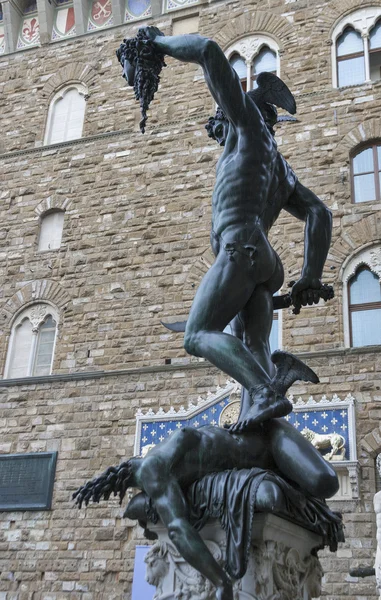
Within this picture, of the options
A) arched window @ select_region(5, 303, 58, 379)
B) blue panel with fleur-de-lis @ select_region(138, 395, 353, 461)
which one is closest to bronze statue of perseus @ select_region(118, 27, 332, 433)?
blue panel with fleur-de-lis @ select_region(138, 395, 353, 461)

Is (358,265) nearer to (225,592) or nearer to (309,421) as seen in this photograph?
(309,421)

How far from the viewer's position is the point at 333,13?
41.7 ft

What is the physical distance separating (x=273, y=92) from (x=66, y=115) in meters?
11.6

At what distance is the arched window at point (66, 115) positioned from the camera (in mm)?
14195

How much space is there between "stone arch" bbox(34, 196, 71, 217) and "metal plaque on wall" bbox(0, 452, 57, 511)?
4644 mm

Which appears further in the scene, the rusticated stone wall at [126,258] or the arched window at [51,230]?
the arched window at [51,230]

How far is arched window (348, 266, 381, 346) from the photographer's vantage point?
10.2 meters

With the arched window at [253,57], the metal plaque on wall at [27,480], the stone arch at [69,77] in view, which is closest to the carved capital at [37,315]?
the metal plaque on wall at [27,480]

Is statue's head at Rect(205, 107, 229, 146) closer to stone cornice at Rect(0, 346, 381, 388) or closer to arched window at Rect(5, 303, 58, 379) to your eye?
stone cornice at Rect(0, 346, 381, 388)

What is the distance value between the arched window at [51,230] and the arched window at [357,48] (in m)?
5.50

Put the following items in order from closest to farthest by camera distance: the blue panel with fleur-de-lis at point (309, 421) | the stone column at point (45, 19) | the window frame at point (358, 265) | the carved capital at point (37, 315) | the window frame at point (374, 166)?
the blue panel with fleur-de-lis at point (309, 421) → the window frame at point (358, 265) → the window frame at point (374, 166) → the carved capital at point (37, 315) → the stone column at point (45, 19)

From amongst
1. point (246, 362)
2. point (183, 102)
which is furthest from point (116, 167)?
point (246, 362)

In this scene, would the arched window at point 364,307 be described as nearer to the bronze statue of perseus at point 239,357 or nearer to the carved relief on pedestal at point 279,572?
the bronze statue of perseus at point 239,357

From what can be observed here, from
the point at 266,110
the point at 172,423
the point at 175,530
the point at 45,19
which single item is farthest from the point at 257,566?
the point at 45,19
